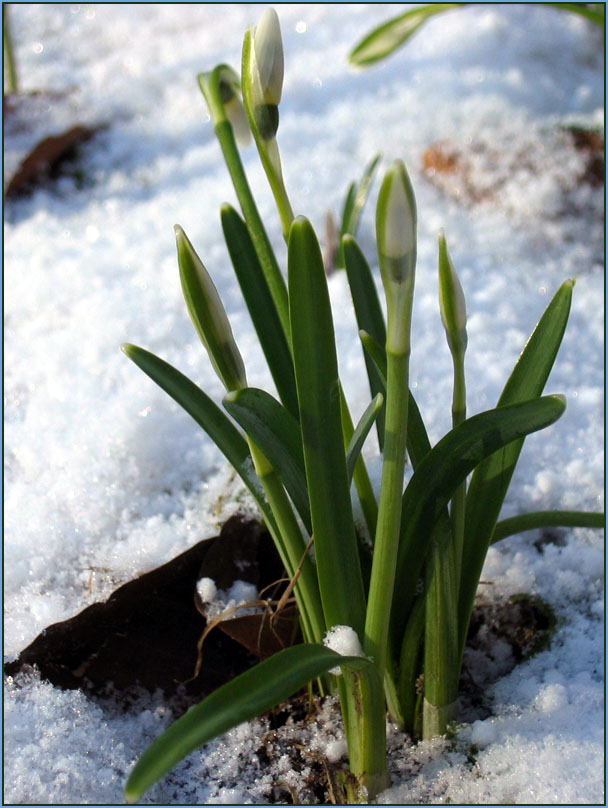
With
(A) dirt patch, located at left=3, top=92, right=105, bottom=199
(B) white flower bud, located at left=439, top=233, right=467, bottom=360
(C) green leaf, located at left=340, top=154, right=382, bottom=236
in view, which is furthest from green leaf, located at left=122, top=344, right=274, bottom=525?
(A) dirt patch, located at left=3, top=92, right=105, bottom=199

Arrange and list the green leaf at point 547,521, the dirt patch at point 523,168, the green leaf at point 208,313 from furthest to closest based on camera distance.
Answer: the dirt patch at point 523,168 < the green leaf at point 547,521 < the green leaf at point 208,313

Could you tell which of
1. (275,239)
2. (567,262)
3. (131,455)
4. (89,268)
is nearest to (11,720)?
(131,455)

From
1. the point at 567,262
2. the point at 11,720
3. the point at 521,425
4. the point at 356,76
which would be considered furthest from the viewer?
the point at 356,76

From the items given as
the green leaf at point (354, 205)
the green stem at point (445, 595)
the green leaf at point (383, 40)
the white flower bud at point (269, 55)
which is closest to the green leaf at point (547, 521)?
the green stem at point (445, 595)

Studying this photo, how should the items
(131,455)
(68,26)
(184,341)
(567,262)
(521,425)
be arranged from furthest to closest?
(68,26), (567,262), (184,341), (131,455), (521,425)

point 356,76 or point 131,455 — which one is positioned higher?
point 356,76

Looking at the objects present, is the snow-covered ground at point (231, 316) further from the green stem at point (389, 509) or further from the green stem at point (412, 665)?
the green stem at point (389, 509)

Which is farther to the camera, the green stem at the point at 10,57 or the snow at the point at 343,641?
the green stem at the point at 10,57

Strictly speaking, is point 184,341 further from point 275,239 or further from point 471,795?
point 471,795

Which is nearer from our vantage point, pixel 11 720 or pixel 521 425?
pixel 521 425

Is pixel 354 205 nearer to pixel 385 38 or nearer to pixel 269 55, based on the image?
pixel 385 38
